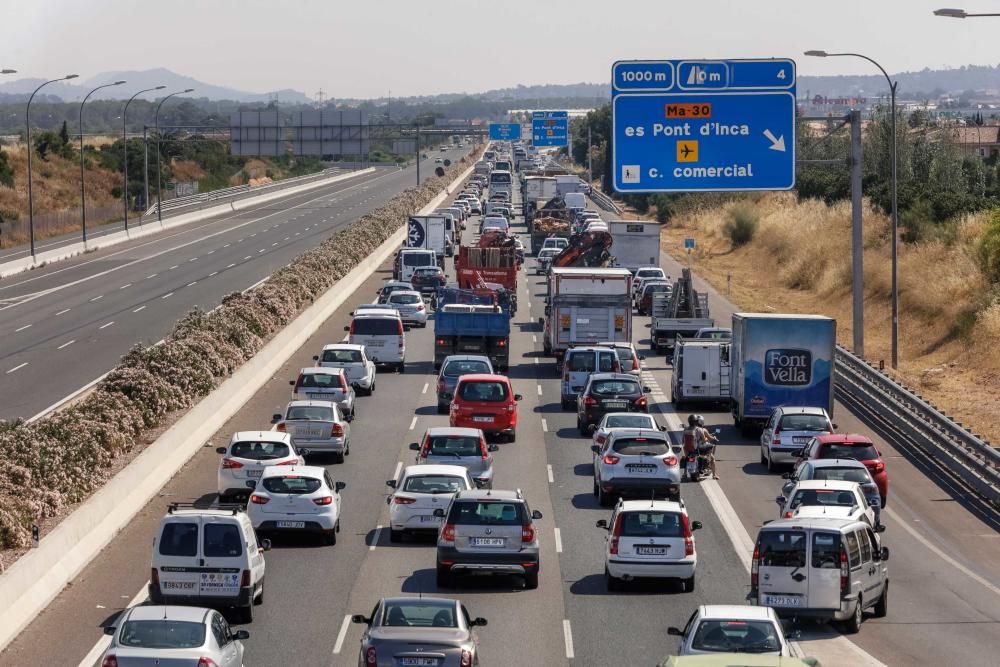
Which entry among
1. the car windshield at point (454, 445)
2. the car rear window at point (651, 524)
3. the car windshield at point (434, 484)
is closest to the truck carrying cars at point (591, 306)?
the car windshield at point (454, 445)

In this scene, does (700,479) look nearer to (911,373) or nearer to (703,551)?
(703,551)

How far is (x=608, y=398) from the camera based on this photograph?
37531 mm

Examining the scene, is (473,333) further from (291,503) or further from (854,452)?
(291,503)

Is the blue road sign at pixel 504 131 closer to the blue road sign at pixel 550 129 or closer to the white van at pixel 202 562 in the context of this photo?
the blue road sign at pixel 550 129

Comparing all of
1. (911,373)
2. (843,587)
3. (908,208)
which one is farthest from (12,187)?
(843,587)

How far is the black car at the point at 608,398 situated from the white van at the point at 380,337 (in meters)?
11.0

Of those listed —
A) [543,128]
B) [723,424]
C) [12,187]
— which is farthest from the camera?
[543,128]

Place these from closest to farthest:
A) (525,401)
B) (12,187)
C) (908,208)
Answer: (525,401) → (908,208) → (12,187)

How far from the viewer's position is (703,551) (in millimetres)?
26031

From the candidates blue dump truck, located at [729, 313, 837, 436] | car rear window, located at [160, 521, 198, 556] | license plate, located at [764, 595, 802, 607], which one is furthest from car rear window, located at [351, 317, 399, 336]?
license plate, located at [764, 595, 802, 607]

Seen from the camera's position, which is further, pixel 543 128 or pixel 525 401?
pixel 543 128

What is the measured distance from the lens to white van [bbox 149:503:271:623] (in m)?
20.2

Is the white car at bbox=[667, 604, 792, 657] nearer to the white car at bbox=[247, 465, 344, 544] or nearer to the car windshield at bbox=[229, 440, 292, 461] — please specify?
the white car at bbox=[247, 465, 344, 544]

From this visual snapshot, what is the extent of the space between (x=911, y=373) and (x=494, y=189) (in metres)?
90.8
